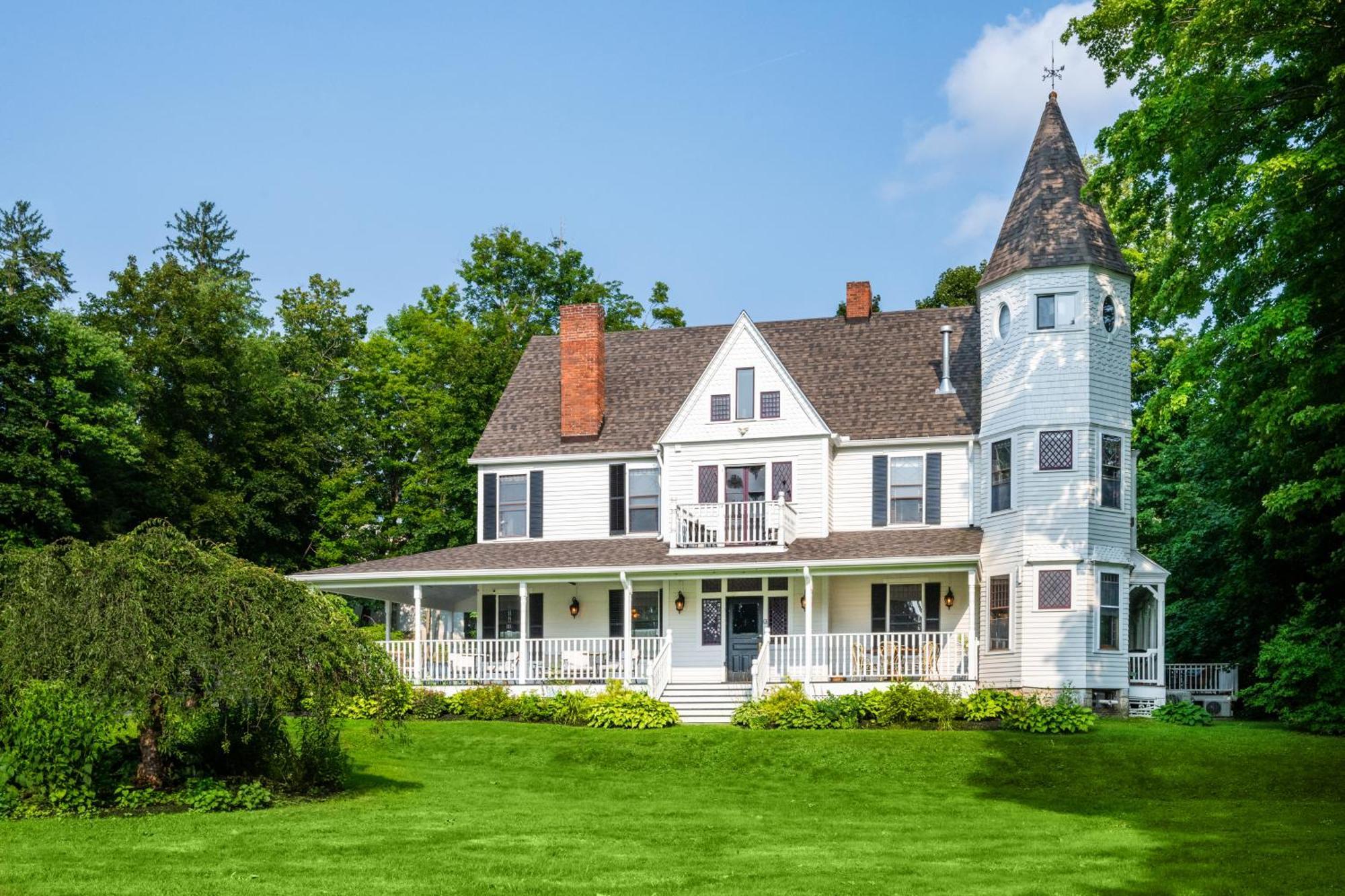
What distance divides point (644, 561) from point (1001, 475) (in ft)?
24.1

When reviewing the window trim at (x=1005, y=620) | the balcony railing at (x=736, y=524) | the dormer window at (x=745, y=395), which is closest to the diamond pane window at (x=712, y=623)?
the balcony railing at (x=736, y=524)

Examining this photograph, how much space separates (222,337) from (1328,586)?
31.7 meters

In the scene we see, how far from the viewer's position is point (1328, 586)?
95.6ft

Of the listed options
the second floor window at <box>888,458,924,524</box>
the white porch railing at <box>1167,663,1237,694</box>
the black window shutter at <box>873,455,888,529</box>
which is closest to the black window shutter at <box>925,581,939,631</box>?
the second floor window at <box>888,458,924,524</box>

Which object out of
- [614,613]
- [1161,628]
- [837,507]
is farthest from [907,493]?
[614,613]

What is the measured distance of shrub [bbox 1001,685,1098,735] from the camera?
1059 inches

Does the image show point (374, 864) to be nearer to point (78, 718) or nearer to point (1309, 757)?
point (78, 718)

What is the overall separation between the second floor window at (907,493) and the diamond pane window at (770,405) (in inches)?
108

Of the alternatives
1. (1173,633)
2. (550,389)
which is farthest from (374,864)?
(1173,633)

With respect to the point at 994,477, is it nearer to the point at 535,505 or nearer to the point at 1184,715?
the point at 1184,715

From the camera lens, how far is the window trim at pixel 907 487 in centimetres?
3256

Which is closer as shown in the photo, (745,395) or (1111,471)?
(1111,471)

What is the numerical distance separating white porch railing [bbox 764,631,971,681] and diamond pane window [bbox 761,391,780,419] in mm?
4914

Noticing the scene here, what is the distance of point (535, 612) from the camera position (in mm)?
34625
